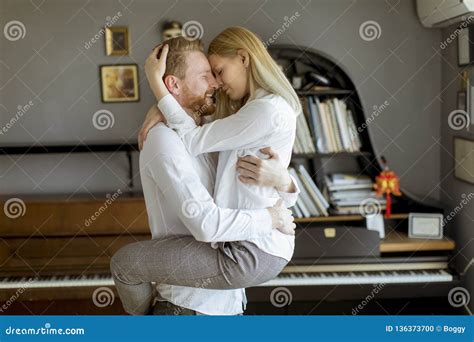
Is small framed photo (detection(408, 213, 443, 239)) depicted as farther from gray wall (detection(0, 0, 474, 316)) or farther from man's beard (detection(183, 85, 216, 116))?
man's beard (detection(183, 85, 216, 116))

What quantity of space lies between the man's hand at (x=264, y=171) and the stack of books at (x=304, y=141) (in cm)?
160

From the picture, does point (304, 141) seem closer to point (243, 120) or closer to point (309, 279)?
point (309, 279)

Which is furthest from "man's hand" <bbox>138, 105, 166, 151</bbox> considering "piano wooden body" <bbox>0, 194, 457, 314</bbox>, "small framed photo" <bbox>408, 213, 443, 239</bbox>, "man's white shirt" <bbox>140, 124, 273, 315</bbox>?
"small framed photo" <bbox>408, 213, 443, 239</bbox>

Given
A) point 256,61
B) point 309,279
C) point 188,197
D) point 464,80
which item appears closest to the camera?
point 188,197

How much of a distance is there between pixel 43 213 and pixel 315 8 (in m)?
1.57

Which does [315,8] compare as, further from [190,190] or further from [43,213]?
[190,190]

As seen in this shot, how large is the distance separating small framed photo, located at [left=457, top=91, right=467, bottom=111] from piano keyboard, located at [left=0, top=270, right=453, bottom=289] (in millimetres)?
742

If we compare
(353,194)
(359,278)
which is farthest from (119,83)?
(359,278)

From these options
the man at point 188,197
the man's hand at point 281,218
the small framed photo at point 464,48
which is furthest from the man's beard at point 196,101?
the small framed photo at point 464,48

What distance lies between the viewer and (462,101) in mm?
2926

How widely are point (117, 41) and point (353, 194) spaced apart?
131 cm

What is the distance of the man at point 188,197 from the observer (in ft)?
4.05

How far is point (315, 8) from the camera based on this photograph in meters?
3.11
